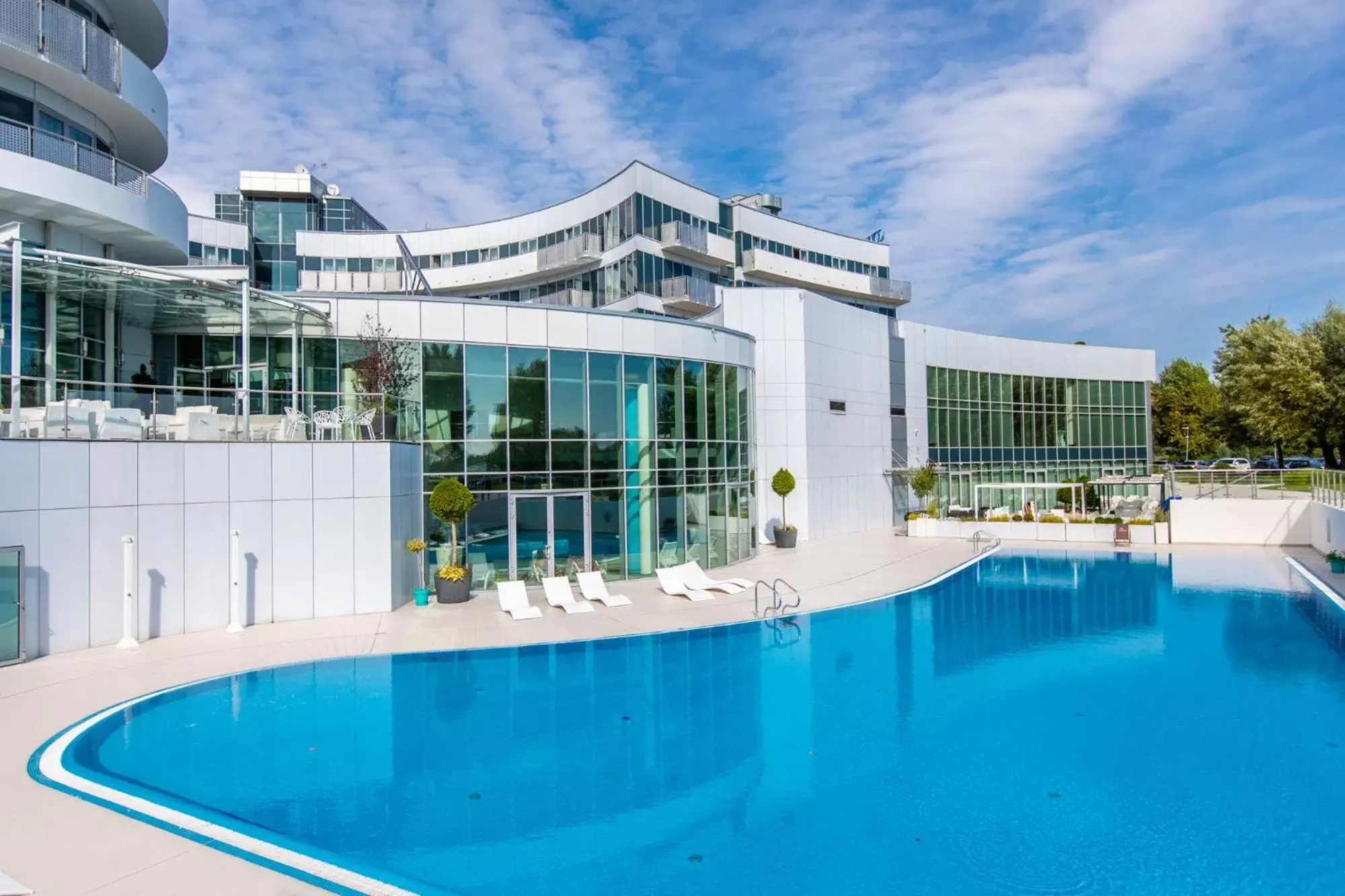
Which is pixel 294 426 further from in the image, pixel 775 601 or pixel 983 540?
pixel 983 540

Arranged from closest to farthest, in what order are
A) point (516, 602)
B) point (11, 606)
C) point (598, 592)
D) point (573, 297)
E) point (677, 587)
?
1. point (11, 606)
2. point (516, 602)
3. point (598, 592)
4. point (677, 587)
5. point (573, 297)

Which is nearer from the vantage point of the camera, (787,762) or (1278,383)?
(787,762)

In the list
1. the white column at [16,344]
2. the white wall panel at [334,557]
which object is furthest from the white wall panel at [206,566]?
the white column at [16,344]

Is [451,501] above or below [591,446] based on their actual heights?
below

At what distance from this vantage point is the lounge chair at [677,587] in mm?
18578

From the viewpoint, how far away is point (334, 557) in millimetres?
16234

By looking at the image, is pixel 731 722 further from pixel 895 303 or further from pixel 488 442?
pixel 895 303

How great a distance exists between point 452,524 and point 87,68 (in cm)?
1230

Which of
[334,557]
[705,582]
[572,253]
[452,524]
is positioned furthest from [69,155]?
[572,253]

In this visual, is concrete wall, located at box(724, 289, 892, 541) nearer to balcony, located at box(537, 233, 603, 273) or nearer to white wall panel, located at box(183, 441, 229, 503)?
balcony, located at box(537, 233, 603, 273)

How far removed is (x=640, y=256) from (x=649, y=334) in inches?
519

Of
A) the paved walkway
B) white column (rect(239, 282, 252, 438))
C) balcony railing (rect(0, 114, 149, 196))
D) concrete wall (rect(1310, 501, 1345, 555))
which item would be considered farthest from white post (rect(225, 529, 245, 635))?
concrete wall (rect(1310, 501, 1345, 555))

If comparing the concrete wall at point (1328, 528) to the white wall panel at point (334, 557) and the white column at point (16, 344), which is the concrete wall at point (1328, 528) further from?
the white column at point (16, 344)

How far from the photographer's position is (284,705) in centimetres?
1110
